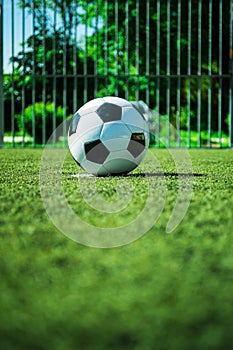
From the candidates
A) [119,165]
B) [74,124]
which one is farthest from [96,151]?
[74,124]

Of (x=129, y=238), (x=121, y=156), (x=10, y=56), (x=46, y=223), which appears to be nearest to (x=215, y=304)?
(x=129, y=238)

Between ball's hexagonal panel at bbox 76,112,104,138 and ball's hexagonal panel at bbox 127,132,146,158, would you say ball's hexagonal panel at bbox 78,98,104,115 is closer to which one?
ball's hexagonal panel at bbox 76,112,104,138

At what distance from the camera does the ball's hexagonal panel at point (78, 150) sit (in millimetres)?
4625

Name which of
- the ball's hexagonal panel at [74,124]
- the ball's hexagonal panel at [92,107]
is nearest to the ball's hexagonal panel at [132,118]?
the ball's hexagonal panel at [92,107]

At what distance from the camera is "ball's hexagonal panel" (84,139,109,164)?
456 centimetres

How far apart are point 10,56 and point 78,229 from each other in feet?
36.9

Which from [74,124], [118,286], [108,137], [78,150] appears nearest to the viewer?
[118,286]

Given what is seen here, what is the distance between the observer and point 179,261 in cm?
192

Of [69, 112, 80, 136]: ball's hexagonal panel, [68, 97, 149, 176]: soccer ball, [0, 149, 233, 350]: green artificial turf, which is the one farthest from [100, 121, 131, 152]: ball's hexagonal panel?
[0, 149, 233, 350]: green artificial turf

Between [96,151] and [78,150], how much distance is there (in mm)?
172

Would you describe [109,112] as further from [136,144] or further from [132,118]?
[136,144]

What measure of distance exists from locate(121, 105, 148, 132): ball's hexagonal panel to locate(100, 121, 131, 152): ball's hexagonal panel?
61 millimetres

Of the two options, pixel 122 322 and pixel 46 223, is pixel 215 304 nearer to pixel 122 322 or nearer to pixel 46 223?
pixel 122 322

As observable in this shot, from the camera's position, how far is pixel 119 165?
185 inches
